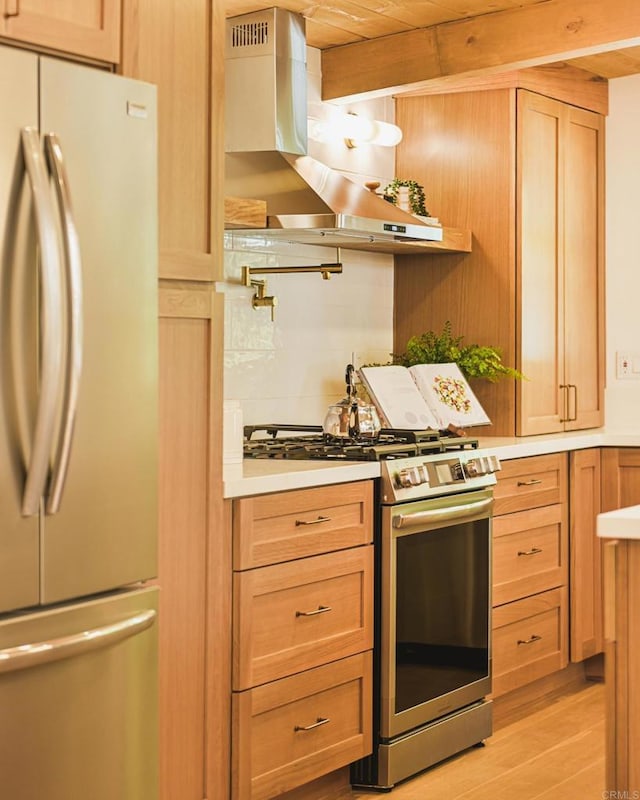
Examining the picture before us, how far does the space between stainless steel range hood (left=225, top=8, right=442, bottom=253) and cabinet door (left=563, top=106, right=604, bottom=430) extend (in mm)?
1147

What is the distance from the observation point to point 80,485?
2244 millimetres

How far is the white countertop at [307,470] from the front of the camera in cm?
293

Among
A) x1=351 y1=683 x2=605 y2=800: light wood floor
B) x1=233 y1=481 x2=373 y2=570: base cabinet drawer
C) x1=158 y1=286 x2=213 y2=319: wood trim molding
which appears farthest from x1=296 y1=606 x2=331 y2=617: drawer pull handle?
x1=158 y1=286 x2=213 y2=319: wood trim molding

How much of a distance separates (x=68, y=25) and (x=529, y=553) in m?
2.62

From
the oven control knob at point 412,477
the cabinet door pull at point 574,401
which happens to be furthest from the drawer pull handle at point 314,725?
the cabinet door pull at point 574,401

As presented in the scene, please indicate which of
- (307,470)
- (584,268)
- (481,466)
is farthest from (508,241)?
(307,470)

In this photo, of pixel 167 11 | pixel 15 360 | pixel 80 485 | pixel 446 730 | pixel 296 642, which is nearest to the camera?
pixel 15 360

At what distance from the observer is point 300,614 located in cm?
310

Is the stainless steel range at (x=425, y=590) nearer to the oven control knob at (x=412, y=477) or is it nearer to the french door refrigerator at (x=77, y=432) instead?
the oven control knob at (x=412, y=477)

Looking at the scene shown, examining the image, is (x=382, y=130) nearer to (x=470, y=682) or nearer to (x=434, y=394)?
(x=434, y=394)

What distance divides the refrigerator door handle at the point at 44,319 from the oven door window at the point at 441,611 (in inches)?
60.7

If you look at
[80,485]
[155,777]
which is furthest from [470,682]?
[80,485]

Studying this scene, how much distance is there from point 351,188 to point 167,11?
4.39 ft

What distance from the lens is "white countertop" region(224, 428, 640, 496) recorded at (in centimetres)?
293
